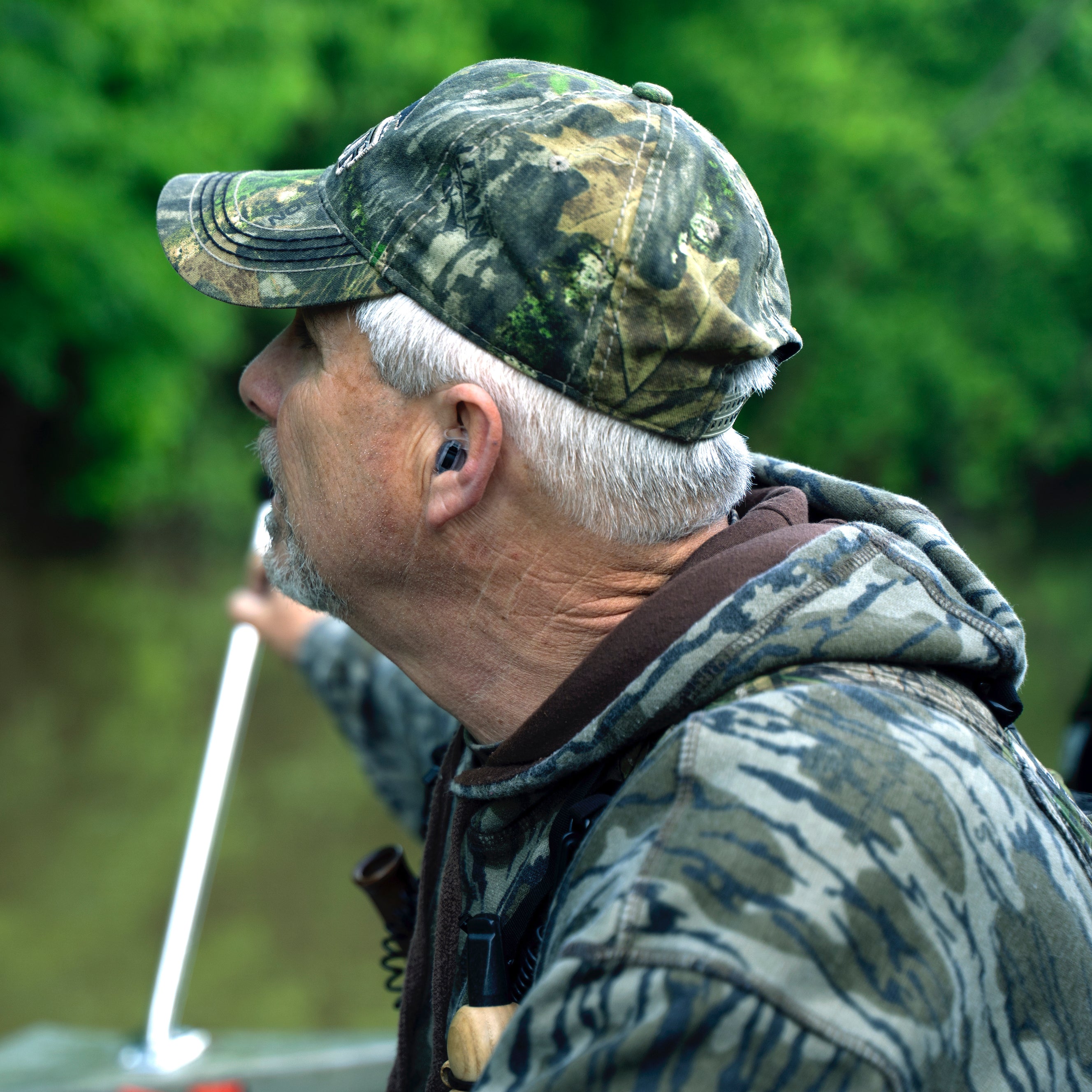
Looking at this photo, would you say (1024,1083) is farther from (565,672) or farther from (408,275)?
(408,275)

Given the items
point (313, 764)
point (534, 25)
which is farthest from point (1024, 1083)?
point (534, 25)

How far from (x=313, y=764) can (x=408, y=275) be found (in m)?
6.16

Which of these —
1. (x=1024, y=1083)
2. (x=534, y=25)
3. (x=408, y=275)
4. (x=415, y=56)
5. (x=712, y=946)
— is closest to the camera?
(x=712, y=946)

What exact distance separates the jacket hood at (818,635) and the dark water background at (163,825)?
1295 mm

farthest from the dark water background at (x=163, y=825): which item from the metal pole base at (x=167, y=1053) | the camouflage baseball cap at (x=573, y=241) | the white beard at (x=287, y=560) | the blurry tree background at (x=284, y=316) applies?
the metal pole base at (x=167, y=1053)

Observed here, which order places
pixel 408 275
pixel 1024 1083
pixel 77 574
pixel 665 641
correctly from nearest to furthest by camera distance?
pixel 1024 1083 < pixel 665 641 < pixel 408 275 < pixel 77 574

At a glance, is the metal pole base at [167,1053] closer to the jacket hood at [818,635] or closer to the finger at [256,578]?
the finger at [256,578]

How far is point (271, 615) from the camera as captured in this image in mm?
2309

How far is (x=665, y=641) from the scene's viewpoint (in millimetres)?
1109

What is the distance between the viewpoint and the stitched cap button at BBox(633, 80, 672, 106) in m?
1.24

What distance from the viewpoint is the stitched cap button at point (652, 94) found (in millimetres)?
1244

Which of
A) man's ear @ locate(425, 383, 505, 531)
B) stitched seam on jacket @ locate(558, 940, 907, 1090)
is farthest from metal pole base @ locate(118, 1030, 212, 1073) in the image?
stitched seam on jacket @ locate(558, 940, 907, 1090)

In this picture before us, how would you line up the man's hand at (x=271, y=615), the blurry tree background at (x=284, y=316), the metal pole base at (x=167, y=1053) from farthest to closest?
the blurry tree background at (x=284, y=316)
the metal pole base at (x=167, y=1053)
the man's hand at (x=271, y=615)

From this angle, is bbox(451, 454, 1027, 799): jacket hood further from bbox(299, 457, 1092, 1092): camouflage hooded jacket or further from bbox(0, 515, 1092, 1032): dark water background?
bbox(0, 515, 1092, 1032): dark water background
